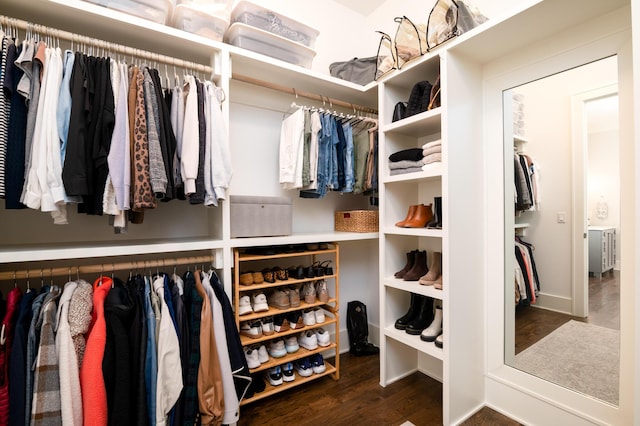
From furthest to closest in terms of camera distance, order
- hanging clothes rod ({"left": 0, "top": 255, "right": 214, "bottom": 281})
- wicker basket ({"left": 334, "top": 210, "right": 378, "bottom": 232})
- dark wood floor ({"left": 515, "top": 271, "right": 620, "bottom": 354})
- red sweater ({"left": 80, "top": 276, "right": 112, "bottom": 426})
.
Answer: wicker basket ({"left": 334, "top": 210, "right": 378, "bottom": 232}), dark wood floor ({"left": 515, "top": 271, "right": 620, "bottom": 354}), hanging clothes rod ({"left": 0, "top": 255, "right": 214, "bottom": 281}), red sweater ({"left": 80, "top": 276, "right": 112, "bottom": 426})

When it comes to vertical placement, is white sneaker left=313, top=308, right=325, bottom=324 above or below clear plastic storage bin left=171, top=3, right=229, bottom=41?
below

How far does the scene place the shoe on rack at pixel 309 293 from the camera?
1.89m

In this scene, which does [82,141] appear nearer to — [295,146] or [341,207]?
[295,146]

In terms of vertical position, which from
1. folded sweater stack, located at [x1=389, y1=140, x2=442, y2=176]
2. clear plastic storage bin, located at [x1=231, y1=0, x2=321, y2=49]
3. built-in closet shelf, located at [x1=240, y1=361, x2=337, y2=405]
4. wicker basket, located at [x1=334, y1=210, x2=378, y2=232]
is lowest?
built-in closet shelf, located at [x1=240, y1=361, x2=337, y2=405]

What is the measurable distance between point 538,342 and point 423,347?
0.63 m

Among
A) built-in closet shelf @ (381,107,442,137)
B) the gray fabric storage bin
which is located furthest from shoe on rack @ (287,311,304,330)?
built-in closet shelf @ (381,107,442,137)

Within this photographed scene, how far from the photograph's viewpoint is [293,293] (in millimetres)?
1829

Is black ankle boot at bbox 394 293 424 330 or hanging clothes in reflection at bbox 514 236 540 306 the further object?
black ankle boot at bbox 394 293 424 330

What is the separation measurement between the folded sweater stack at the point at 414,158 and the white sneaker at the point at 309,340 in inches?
47.0

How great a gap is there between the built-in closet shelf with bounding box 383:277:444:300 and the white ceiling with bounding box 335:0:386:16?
7.64ft

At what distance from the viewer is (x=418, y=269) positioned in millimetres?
1888

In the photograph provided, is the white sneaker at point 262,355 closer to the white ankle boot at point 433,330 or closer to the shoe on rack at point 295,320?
the shoe on rack at point 295,320

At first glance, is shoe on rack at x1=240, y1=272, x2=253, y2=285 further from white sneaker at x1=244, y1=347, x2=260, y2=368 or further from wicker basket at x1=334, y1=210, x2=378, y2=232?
wicker basket at x1=334, y1=210, x2=378, y2=232

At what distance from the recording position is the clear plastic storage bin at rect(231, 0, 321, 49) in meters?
1.66
